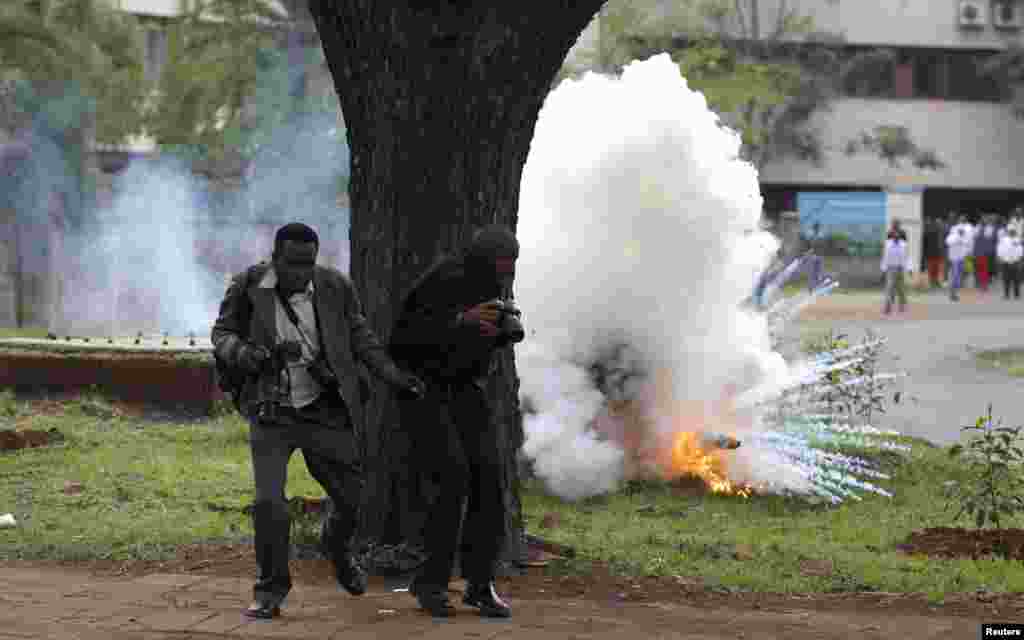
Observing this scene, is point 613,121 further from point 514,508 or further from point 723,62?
point 723,62

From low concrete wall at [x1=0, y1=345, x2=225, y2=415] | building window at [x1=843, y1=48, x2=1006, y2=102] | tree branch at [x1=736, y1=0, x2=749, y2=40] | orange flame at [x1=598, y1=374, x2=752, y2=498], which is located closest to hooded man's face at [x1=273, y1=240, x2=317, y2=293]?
orange flame at [x1=598, y1=374, x2=752, y2=498]

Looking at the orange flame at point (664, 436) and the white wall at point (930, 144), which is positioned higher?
the white wall at point (930, 144)

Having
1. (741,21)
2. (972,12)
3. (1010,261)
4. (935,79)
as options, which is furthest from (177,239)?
(935,79)

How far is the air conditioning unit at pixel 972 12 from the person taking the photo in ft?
180

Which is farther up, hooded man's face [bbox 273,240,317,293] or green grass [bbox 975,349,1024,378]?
hooded man's face [bbox 273,240,317,293]

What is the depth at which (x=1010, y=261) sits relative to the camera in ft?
129

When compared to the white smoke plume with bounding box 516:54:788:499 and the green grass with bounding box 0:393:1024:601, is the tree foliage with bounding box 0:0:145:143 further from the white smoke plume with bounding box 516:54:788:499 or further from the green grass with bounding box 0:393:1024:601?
the white smoke plume with bounding box 516:54:788:499

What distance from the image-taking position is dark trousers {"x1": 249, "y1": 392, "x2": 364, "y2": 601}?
25.5ft

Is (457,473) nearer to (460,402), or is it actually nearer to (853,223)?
(460,402)

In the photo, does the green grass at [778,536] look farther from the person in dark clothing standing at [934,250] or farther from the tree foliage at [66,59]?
the person in dark clothing standing at [934,250]

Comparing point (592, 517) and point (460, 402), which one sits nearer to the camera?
point (460, 402)

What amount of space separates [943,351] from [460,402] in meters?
18.0

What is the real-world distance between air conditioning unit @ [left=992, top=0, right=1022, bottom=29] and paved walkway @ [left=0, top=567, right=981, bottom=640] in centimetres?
4900

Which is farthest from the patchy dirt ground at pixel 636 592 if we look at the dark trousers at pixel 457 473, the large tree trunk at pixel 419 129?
the dark trousers at pixel 457 473
